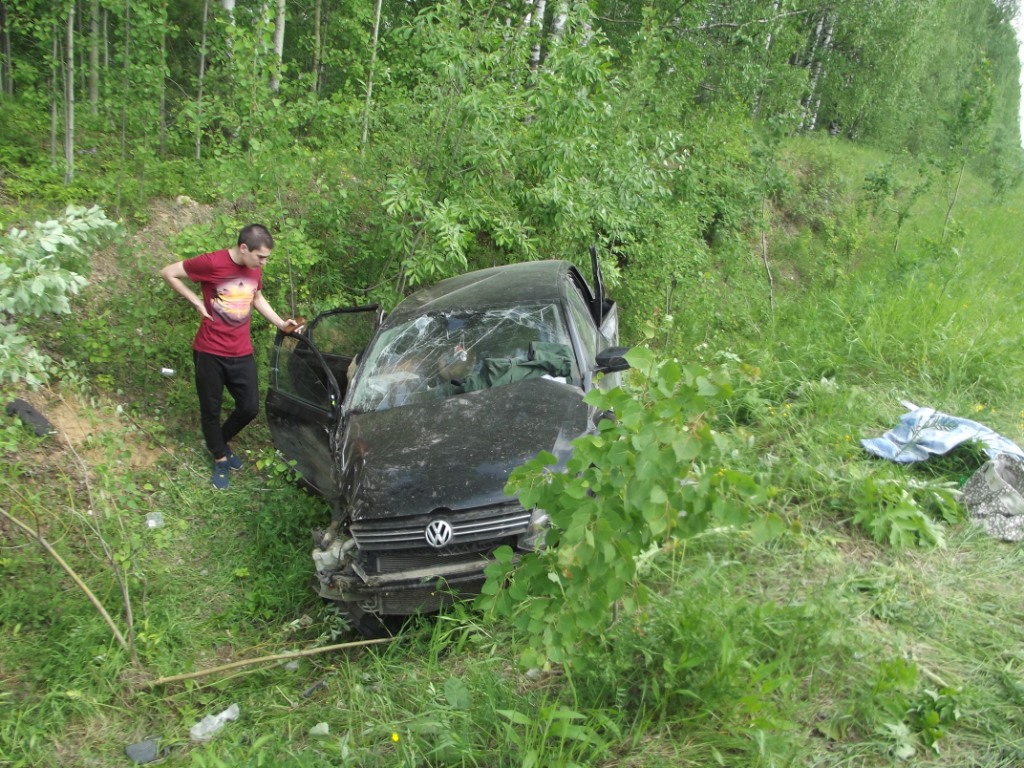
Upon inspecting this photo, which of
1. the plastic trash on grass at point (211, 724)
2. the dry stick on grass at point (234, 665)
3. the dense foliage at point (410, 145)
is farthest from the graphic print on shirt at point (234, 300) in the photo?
the plastic trash on grass at point (211, 724)

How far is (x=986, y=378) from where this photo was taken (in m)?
5.10

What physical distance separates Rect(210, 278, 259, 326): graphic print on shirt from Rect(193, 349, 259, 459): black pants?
0.95ft

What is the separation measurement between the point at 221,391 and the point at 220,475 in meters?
0.63

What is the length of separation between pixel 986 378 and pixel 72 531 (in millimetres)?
6156

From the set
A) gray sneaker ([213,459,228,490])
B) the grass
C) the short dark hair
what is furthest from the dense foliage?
the grass

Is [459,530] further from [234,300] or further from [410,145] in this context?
[410,145]

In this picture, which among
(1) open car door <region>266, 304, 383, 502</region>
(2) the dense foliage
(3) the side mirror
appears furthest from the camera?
(2) the dense foliage

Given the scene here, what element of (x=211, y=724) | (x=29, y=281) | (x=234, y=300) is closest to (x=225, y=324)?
(x=234, y=300)

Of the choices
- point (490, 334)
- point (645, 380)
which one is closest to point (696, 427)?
point (645, 380)

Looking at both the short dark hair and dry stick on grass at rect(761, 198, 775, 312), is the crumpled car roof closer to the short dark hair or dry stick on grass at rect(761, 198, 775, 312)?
the short dark hair

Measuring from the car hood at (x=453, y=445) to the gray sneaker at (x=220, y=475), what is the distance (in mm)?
1502

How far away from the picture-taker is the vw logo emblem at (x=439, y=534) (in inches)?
136

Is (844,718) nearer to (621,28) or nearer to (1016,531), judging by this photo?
(1016,531)

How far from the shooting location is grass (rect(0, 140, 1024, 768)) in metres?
2.46
